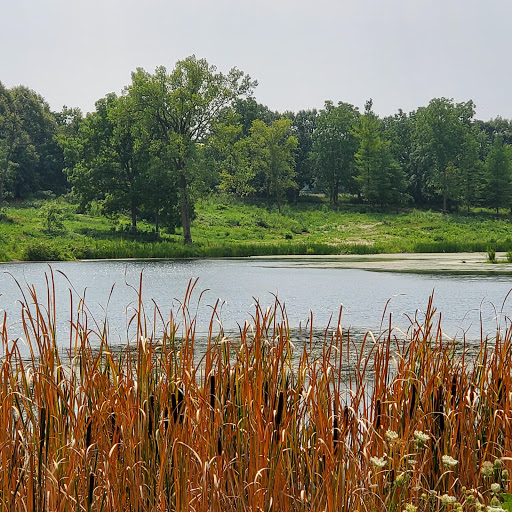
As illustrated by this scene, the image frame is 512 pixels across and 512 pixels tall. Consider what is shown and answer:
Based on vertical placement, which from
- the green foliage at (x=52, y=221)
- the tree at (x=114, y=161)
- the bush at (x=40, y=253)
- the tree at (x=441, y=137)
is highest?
the tree at (x=441, y=137)

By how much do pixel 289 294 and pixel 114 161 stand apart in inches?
1204

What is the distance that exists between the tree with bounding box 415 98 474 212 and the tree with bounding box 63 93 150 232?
35437 mm

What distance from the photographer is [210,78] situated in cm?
4294

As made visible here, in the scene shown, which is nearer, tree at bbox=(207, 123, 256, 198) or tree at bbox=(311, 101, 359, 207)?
tree at bbox=(207, 123, 256, 198)

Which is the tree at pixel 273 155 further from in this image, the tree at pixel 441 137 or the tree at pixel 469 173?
the tree at pixel 469 173

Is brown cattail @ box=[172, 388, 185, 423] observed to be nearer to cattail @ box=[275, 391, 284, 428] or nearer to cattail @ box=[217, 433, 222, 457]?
cattail @ box=[217, 433, 222, 457]

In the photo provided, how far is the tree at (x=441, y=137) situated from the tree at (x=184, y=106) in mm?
32752

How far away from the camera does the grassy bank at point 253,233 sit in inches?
1372

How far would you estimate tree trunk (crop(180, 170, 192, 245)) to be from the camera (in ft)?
135

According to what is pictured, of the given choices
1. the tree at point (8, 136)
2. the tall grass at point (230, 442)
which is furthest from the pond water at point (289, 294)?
the tree at point (8, 136)

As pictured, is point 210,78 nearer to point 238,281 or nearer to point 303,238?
point 303,238

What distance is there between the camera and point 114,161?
45.0m

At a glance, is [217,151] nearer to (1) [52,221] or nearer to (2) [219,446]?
(1) [52,221]

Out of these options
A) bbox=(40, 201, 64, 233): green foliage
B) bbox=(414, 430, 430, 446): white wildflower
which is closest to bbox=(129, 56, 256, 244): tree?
bbox=(40, 201, 64, 233): green foliage
